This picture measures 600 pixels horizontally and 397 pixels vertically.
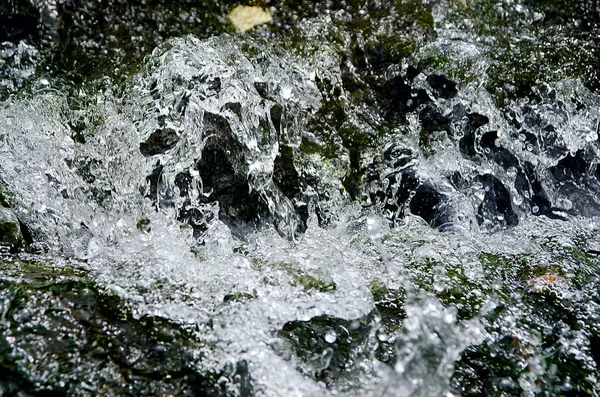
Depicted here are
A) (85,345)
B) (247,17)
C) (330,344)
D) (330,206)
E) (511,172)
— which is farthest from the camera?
(247,17)

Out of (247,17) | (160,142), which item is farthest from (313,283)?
(247,17)

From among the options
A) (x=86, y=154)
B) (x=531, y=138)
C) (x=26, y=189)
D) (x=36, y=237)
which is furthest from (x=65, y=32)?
(x=531, y=138)

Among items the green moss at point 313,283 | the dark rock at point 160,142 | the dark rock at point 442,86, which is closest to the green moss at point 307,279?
the green moss at point 313,283

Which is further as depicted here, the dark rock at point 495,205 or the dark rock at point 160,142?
the dark rock at point 495,205

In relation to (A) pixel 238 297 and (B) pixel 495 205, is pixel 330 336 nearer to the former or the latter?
(A) pixel 238 297

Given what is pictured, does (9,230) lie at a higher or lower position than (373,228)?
higher

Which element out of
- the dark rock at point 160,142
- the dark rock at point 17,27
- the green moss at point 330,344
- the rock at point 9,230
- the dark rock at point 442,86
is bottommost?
the green moss at point 330,344

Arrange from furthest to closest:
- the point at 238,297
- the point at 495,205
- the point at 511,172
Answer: the point at 511,172 → the point at 495,205 → the point at 238,297

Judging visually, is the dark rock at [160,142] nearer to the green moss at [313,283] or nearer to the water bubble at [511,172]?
the green moss at [313,283]
